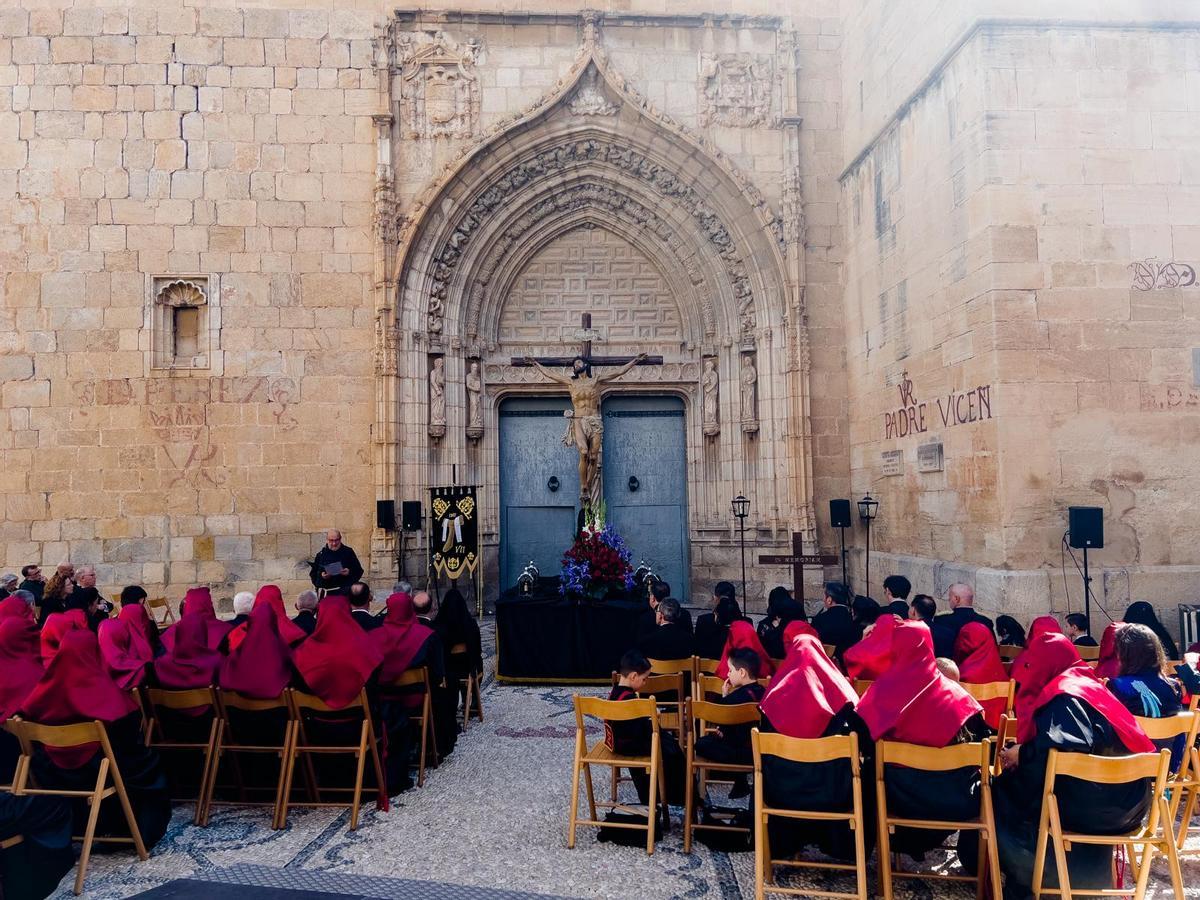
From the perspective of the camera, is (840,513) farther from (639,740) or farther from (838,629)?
(639,740)

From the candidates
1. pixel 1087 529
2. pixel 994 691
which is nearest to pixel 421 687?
pixel 994 691

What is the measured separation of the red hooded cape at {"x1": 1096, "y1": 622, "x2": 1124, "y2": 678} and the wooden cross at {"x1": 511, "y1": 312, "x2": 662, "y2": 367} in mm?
8624

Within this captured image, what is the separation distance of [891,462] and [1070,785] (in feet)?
24.4

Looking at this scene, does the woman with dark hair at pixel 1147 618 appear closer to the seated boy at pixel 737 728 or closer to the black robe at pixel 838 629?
the black robe at pixel 838 629

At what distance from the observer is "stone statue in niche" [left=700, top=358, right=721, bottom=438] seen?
12.7 m

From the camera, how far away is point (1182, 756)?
4270 millimetres

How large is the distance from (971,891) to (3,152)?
1370 centimetres

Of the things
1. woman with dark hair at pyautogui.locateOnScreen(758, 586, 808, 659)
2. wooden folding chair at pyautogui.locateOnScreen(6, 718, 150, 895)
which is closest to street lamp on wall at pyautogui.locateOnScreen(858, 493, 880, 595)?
woman with dark hair at pyautogui.locateOnScreen(758, 586, 808, 659)

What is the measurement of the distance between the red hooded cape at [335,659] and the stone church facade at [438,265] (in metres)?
6.41

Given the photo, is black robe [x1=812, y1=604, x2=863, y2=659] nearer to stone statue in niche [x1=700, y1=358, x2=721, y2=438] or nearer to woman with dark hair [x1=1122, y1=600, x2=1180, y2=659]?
woman with dark hair [x1=1122, y1=600, x2=1180, y2=659]

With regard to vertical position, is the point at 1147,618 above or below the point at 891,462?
below

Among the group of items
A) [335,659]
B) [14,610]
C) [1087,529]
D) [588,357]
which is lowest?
[335,659]

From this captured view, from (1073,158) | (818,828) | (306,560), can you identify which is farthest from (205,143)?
(818,828)

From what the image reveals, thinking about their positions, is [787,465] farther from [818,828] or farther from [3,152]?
[3,152]
